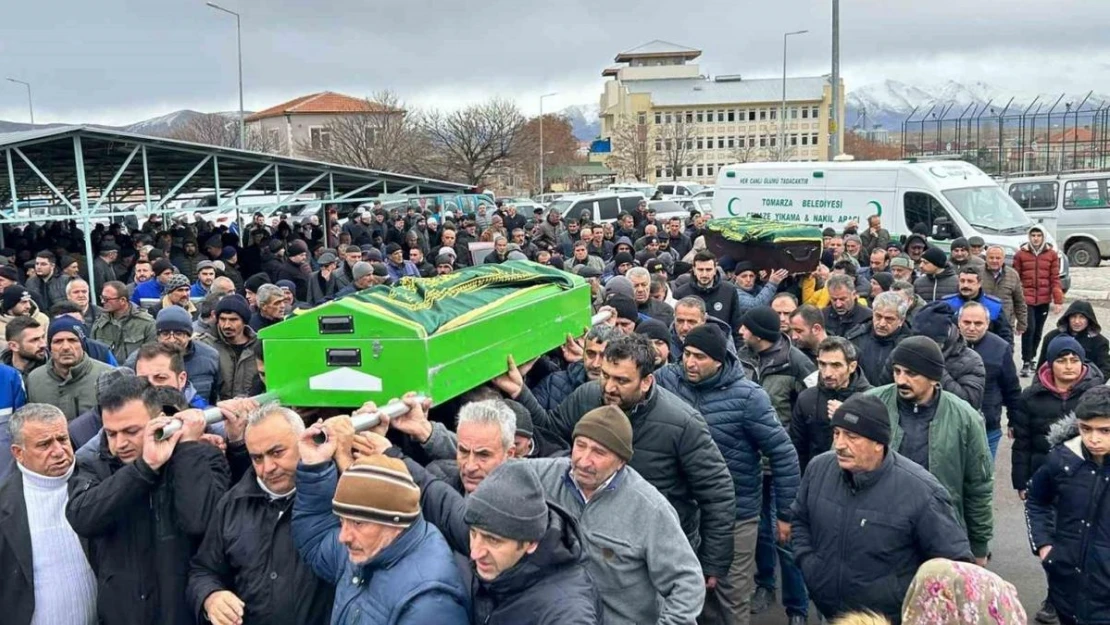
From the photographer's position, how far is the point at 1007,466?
8.34 metres

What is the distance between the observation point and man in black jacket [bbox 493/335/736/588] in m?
4.30

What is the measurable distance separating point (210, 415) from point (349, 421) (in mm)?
697

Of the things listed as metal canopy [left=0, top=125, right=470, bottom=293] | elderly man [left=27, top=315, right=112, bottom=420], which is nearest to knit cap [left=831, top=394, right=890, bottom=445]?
elderly man [left=27, top=315, right=112, bottom=420]

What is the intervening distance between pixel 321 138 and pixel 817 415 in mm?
53560

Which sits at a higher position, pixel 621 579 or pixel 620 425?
pixel 620 425

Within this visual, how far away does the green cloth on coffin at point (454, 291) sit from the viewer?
407cm

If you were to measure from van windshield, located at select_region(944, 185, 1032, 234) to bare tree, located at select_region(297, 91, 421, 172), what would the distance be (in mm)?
30835

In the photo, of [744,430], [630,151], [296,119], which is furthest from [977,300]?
[296,119]

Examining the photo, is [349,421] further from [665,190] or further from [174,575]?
[665,190]

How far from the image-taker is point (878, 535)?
12.8 ft

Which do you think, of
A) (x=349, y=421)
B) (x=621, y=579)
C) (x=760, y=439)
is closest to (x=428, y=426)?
(x=349, y=421)

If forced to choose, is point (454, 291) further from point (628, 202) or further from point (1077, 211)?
point (628, 202)

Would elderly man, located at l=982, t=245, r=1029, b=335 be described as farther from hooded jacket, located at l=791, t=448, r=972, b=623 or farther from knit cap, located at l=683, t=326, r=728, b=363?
hooded jacket, located at l=791, t=448, r=972, b=623

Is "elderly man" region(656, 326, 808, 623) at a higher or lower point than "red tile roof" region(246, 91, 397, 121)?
lower
